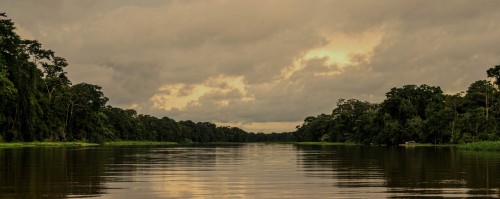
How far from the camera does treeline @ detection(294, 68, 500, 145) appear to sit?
114 m

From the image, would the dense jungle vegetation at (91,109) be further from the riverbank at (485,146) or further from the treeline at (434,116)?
the riverbank at (485,146)

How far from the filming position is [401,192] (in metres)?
20.1

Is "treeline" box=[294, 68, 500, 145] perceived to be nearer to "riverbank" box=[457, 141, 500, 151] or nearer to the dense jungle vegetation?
the dense jungle vegetation

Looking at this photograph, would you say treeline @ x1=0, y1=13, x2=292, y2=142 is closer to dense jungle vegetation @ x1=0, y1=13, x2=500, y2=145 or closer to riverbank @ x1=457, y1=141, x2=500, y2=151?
dense jungle vegetation @ x1=0, y1=13, x2=500, y2=145

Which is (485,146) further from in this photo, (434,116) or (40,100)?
(40,100)

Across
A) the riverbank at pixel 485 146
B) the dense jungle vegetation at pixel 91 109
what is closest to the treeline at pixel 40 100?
the dense jungle vegetation at pixel 91 109

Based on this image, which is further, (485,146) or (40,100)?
(40,100)

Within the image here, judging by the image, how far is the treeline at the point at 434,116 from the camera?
114 metres

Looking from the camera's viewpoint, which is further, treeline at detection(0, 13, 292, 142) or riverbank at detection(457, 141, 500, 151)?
treeline at detection(0, 13, 292, 142)

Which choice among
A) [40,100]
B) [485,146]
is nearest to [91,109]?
[40,100]

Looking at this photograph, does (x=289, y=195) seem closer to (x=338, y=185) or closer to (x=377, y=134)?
(x=338, y=185)

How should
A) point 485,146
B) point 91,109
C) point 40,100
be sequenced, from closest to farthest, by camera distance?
point 485,146 < point 40,100 < point 91,109

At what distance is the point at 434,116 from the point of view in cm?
13488

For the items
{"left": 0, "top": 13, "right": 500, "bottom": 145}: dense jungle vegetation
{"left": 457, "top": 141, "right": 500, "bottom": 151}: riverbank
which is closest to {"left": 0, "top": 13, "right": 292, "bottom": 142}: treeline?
{"left": 0, "top": 13, "right": 500, "bottom": 145}: dense jungle vegetation
